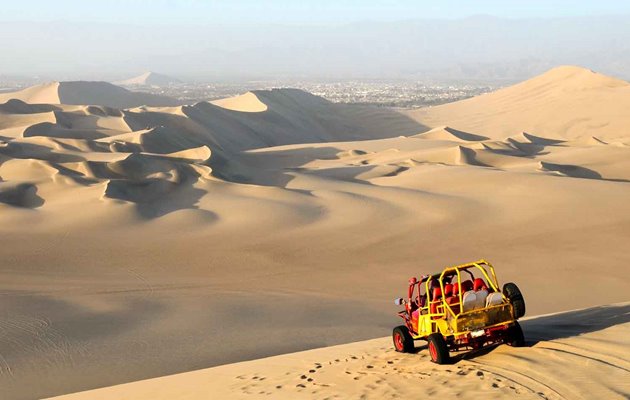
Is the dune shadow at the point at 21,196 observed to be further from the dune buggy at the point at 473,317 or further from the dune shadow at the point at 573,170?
the dune shadow at the point at 573,170

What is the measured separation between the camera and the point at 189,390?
7723 millimetres

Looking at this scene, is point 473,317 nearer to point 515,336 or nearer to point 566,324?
point 515,336

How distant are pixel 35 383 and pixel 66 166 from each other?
1563cm

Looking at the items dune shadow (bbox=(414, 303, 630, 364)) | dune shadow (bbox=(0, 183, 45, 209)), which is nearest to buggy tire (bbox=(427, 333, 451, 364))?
dune shadow (bbox=(414, 303, 630, 364))

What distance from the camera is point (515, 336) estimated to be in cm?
765

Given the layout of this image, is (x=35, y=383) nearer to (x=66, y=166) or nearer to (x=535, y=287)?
(x=535, y=287)

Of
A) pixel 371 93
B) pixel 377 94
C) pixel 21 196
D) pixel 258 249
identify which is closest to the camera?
pixel 258 249

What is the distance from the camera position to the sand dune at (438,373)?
641 cm

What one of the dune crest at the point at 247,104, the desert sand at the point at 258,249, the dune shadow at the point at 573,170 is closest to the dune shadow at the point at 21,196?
the desert sand at the point at 258,249

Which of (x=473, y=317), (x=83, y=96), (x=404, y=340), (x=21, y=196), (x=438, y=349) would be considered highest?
(x=473, y=317)

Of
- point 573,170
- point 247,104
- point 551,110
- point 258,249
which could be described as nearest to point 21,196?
point 258,249

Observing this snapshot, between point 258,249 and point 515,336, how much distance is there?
366 inches

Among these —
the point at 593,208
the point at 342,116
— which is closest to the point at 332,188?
the point at 593,208

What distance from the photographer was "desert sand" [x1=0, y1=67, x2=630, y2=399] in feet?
32.4
